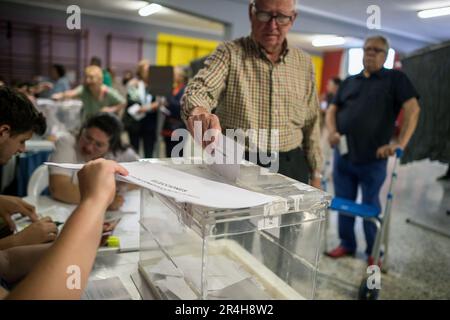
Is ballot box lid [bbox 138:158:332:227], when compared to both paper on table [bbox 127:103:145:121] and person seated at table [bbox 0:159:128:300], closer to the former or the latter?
person seated at table [bbox 0:159:128:300]

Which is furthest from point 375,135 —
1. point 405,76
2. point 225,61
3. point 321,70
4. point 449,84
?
point 321,70

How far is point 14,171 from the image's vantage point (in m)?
2.68

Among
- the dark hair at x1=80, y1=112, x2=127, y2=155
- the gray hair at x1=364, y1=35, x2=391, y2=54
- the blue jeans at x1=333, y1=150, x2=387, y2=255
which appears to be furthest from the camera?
the blue jeans at x1=333, y1=150, x2=387, y2=255

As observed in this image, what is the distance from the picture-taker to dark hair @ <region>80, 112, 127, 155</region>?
1696 mm

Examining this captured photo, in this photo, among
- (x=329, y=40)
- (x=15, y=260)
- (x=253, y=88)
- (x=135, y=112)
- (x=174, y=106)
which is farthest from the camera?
(x=329, y=40)

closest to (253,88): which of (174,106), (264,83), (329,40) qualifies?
(264,83)

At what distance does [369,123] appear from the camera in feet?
6.98

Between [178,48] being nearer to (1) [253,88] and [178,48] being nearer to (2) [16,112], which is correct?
(1) [253,88]

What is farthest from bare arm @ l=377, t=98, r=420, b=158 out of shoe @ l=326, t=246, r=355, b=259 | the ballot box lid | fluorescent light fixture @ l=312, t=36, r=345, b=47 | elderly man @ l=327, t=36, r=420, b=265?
fluorescent light fixture @ l=312, t=36, r=345, b=47

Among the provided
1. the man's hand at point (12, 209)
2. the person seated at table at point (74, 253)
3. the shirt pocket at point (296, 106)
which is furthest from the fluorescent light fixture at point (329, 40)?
the person seated at table at point (74, 253)

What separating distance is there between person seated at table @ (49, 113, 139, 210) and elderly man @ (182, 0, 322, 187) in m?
0.58

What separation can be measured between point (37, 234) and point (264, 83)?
730mm
